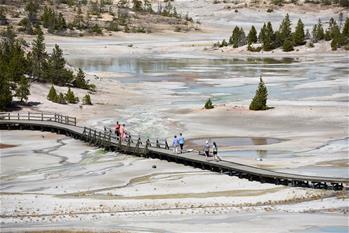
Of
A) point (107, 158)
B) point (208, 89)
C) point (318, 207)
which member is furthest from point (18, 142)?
point (208, 89)

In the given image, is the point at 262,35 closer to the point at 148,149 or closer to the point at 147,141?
the point at 147,141

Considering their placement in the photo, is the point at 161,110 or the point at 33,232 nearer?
the point at 33,232

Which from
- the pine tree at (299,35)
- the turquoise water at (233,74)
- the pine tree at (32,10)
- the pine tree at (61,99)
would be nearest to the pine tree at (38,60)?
the pine tree at (61,99)

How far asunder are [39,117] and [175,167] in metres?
15.9

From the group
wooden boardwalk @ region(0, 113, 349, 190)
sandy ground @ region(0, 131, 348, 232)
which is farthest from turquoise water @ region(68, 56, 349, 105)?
sandy ground @ region(0, 131, 348, 232)

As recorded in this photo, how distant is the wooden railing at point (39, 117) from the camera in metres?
43.3

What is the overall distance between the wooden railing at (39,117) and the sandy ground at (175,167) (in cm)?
140

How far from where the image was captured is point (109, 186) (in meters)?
28.7

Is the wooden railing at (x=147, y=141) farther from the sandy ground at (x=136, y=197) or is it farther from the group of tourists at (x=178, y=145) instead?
the sandy ground at (x=136, y=197)

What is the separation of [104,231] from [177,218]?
8.92 feet

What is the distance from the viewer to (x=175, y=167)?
32.0 meters

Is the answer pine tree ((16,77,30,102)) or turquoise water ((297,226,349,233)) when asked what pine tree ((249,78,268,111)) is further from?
turquoise water ((297,226,349,233))

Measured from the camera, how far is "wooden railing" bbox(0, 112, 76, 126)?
43316 mm

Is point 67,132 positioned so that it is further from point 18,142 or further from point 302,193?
point 302,193
